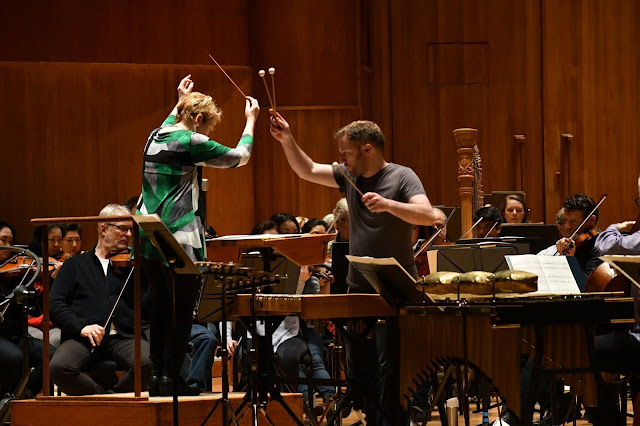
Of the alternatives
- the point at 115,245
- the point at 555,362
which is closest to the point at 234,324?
the point at 115,245

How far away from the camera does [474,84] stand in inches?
390

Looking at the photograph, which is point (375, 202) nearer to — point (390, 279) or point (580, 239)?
point (390, 279)

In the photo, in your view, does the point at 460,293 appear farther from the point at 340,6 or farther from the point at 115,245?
the point at 340,6

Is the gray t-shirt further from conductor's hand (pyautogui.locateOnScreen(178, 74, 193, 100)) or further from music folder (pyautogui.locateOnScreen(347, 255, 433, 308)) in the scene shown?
conductor's hand (pyautogui.locateOnScreen(178, 74, 193, 100))

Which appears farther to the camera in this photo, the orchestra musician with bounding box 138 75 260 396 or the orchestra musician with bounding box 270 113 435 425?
the orchestra musician with bounding box 138 75 260 396


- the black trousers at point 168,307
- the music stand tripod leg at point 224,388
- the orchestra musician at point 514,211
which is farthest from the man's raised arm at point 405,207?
the orchestra musician at point 514,211

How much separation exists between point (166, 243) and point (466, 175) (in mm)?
3812

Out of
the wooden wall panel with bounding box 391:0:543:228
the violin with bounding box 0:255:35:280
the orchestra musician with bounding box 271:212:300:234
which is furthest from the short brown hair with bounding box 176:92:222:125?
the wooden wall panel with bounding box 391:0:543:228

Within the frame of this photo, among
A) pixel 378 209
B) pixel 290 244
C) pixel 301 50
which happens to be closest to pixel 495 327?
pixel 378 209

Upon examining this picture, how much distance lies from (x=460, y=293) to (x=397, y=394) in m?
0.48

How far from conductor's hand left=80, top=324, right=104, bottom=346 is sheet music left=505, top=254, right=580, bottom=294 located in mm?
2158

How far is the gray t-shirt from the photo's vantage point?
13.2ft

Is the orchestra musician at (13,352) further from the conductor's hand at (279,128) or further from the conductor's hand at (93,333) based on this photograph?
the conductor's hand at (279,128)

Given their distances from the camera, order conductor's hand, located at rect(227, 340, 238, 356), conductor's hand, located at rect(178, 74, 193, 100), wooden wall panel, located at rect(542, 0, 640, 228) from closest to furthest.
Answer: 1. conductor's hand, located at rect(178, 74, 193, 100)
2. conductor's hand, located at rect(227, 340, 238, 356)
3. wooden wall panel, located at rect(542, 0, 640, 228)
